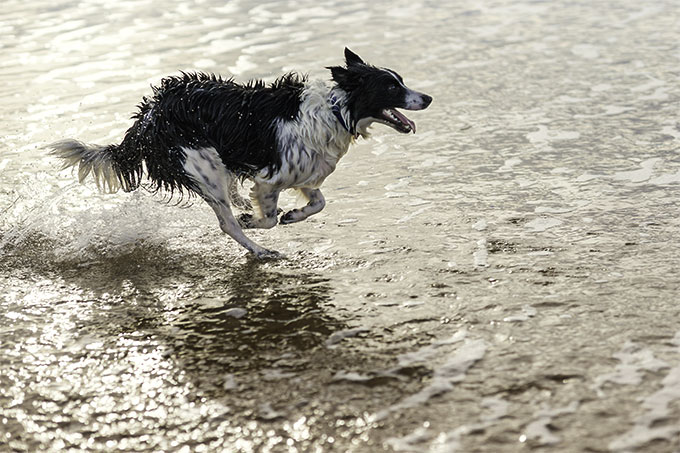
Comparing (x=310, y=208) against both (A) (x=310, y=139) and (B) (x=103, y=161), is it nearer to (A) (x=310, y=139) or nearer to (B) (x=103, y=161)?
(A) (x=310, y=139)

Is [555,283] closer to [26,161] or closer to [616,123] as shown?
[616,123]

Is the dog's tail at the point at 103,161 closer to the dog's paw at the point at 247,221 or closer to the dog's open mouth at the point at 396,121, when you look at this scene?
the dog's paw at the point at 247,221

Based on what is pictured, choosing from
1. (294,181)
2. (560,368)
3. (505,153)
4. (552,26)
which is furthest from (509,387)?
(552,26)

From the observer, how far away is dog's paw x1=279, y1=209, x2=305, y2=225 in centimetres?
566

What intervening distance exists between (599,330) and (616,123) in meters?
4.12

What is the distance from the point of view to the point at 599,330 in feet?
13.5

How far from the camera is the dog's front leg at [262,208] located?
18.1 feet

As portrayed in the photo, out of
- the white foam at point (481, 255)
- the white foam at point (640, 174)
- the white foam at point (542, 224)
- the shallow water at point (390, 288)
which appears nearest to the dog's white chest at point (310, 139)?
the shallow water at point (390, 288)

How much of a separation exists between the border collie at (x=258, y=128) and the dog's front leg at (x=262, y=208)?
0.01m

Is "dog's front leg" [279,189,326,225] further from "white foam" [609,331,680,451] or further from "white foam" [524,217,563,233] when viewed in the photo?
"white foam" [609,331,680,451]

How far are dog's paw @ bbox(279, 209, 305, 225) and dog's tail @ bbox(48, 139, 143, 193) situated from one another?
3.22ft

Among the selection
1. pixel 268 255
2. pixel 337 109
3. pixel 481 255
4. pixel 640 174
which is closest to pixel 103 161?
pixel 268 255

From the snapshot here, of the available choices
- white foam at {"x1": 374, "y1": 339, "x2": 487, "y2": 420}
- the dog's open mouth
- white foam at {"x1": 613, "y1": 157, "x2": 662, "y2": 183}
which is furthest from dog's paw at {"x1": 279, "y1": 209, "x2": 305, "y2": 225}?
white foam at {"x1": 613, "y1": 157, "x2": 662, "y2": 183}

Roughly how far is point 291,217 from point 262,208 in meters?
0.20
